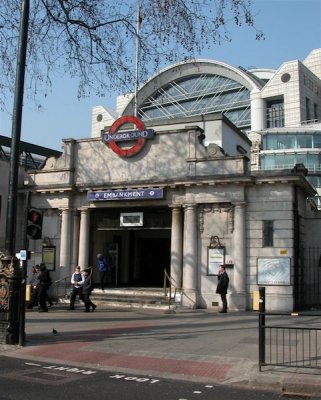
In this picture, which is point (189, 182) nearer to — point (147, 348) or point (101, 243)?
point (101, 243)

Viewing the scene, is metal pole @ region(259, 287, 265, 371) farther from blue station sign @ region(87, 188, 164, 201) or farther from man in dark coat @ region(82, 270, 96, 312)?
blue station sign @ region(87, 188, 164, 201)

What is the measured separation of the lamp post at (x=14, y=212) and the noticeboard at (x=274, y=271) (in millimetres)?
10421

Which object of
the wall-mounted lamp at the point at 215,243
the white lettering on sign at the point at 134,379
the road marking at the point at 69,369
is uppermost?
the wall-mounted lamp at the point at 215,243

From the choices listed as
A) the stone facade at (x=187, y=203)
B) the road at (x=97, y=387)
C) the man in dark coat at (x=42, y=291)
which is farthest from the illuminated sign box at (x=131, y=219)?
the road at (x=97, y=387)

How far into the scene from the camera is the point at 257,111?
286ft

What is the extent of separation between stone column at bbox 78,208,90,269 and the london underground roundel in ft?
10.3

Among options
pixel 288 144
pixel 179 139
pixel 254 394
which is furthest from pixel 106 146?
pixel 288 144

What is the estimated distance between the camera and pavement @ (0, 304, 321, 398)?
8.44 meters

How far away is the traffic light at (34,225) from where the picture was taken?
12008mm

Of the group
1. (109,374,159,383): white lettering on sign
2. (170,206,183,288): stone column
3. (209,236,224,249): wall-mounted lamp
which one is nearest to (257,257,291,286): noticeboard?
(209,236,224,249): wall-mounted lamp

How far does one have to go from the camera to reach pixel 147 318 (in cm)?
1709

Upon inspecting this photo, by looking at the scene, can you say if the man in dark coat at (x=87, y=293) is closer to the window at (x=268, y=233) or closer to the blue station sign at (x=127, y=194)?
the blue station sign at (x=127, y=194)

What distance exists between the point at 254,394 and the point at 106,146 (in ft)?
55.4

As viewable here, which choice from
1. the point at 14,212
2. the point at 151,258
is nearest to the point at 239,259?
the point at 14,212
